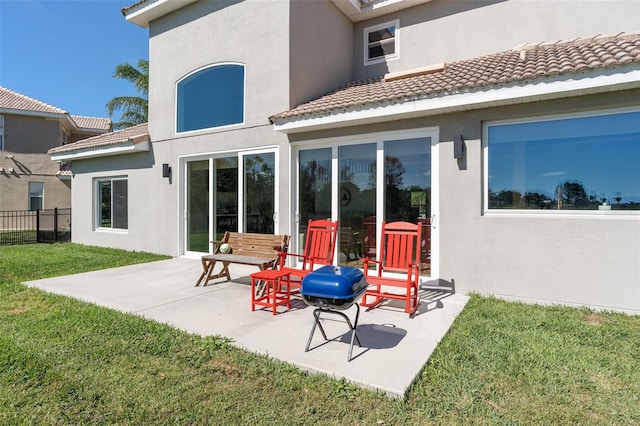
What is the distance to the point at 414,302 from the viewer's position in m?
5.61

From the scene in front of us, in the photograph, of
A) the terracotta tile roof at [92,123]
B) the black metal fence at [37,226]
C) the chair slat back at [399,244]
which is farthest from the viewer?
the terracotta tile roof at [92,123]

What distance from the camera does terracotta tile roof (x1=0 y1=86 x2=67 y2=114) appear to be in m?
22.8

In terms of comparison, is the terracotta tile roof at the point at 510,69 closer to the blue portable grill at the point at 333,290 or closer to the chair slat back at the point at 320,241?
the chair slat back at the point at 320,241

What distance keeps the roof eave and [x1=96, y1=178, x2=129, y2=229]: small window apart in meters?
1.02

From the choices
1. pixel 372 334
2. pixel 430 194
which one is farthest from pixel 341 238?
pixel 372 334

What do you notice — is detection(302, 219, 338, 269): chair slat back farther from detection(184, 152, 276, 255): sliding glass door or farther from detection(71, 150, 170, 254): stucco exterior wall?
detection(71, 150, 170, 254): stucco exterior wall

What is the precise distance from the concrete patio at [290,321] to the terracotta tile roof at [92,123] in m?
26.6

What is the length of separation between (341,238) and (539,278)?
3.92 m

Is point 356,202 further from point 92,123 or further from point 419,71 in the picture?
point 92,123

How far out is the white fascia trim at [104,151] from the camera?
1120cm

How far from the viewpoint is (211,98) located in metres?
10.1

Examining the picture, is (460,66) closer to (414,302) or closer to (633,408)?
(414,302)

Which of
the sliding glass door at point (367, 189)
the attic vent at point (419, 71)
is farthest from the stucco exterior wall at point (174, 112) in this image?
the attic vent at point (419, 71)

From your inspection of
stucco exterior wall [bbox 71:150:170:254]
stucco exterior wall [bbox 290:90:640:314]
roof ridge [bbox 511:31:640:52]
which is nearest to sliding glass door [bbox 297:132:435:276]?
stucco exterior wall [bbox 290:90:640:314]
